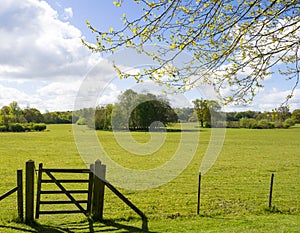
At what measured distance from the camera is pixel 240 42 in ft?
21.2

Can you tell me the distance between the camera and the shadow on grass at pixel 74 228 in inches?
303

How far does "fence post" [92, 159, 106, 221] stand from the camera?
8508 millimetres

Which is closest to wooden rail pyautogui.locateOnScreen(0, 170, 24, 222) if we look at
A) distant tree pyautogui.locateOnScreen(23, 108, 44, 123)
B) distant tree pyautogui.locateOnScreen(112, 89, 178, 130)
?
distant tree pyautogui.locateOnScreen(112, 89, 178, 130)

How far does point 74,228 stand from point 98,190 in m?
1.12

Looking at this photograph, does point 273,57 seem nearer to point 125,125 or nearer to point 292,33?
point 292,33

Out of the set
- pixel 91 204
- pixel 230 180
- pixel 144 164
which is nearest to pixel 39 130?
pixel 144 164

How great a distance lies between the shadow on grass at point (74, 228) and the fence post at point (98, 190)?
30 cm

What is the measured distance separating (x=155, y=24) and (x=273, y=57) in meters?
2.99

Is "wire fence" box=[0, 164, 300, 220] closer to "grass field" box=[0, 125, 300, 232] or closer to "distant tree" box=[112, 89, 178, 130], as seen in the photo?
"grass field" box=[0, 125, 300, 232]

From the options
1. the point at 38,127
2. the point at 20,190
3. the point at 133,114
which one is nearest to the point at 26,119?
the point at 38,127

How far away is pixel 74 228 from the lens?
7914 millimetres

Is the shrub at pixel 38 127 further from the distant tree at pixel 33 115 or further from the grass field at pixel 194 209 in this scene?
the grass field at pixel 194 209

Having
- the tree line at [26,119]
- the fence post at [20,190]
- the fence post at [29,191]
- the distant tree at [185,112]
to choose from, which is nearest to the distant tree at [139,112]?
the distant tree at [185,112]

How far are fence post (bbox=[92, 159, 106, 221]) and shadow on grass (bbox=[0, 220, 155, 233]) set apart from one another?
0.30m
